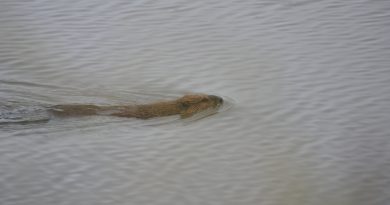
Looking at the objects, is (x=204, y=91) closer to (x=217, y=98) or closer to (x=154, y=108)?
(x=217, y=98)

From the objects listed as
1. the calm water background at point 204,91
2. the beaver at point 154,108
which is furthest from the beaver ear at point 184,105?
the calm water background at point 204,91

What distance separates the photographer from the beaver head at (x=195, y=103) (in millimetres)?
6473

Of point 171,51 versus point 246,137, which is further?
point 171,51

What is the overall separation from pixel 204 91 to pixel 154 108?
1.53 ft

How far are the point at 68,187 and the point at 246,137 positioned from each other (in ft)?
4.36

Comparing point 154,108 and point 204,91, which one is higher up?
point 204,91

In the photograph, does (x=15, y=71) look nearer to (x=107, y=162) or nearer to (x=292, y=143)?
(x=107, y=162)

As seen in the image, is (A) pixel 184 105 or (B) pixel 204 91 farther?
(B) pixel 204 91

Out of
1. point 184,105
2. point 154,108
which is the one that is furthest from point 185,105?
point 154,108

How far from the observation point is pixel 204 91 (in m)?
6.74

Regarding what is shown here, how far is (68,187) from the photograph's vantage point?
571 cm

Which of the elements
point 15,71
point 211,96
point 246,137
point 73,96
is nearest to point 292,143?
point 246,137

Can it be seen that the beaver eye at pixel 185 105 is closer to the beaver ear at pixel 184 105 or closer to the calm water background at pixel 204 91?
the beaver ear at pixel 184 105

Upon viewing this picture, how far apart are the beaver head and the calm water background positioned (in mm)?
101
